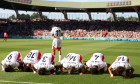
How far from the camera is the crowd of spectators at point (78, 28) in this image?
58.9 meters

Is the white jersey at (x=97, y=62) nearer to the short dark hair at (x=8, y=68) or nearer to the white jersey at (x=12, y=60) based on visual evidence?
the white jersey at (x=12, y=60)

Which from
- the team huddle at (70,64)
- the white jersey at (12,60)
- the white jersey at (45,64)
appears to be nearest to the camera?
the team huddle at (70,64)

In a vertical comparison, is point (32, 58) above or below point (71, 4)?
below

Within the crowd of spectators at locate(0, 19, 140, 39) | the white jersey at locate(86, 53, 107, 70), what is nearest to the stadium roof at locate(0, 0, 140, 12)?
the crowd of spectators at locate(0, 19, 140, 39)

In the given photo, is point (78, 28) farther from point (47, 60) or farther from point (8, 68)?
point (47, 60)

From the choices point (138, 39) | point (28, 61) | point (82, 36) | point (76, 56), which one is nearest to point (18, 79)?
point (28, 61)

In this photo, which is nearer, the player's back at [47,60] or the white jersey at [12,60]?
the player's back at [47,60]

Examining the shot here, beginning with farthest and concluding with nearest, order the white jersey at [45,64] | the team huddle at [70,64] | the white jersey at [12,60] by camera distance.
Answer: the white jersey at [12,60] → the white jersey at [45,64] → the team huddle at [70,64]

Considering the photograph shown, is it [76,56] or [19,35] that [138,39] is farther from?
[76,56]

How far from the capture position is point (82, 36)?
61.5 metres

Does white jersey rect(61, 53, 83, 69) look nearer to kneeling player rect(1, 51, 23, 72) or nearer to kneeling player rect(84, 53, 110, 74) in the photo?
kneeling player rect(84, 53, 110, 74)

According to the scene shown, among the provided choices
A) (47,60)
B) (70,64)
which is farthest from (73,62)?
(47,60)

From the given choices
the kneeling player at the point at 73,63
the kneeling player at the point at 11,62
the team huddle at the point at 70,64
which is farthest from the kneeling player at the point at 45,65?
the kneeling player at the point at 11,62

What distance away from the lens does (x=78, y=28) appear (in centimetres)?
6638
